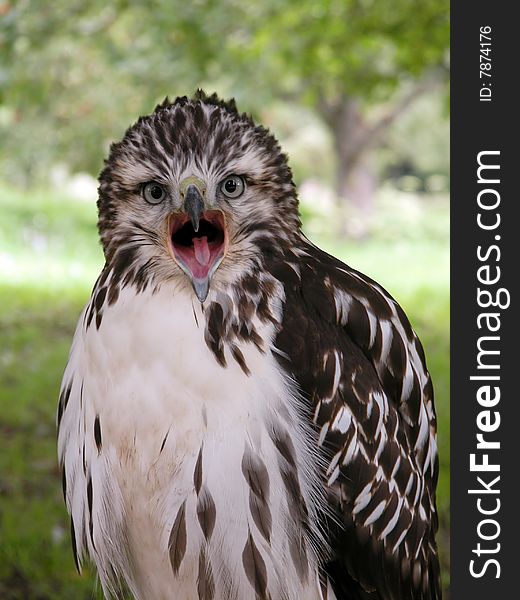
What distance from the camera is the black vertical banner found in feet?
8.74

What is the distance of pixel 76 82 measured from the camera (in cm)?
1334

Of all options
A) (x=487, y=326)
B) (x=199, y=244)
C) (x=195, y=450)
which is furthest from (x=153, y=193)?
(x=487, y=326)

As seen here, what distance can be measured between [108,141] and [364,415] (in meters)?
9.00

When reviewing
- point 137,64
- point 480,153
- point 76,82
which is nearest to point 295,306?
point 480,153

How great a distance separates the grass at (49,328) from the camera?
12.5 ft

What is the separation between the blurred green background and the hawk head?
196cm

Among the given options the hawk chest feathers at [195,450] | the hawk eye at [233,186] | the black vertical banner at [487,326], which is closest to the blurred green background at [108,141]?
the black vertical banner at [487,326]

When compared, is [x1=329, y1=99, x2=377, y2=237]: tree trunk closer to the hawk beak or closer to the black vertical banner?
the black vertical banner

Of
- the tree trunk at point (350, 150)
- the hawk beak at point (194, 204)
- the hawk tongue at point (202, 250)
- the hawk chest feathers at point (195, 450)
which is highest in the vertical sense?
the tree trunk at point (350, 150)

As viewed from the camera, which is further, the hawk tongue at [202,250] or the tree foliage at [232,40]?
the tree foliage at [232,40]

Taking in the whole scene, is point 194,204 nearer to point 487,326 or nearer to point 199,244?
point 199,244

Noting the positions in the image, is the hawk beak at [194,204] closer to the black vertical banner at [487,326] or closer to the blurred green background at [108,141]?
the black vertical banner at [487,326]

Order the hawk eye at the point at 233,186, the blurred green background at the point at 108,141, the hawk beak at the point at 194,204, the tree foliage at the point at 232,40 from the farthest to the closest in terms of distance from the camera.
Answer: the tree foliage at the point at 232,40
the blurred green background at the point at 108,141
the hawk eye at the point at 233,186
the hawk beak at the point at 194,204

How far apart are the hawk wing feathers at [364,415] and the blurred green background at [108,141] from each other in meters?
Result: 1.59
